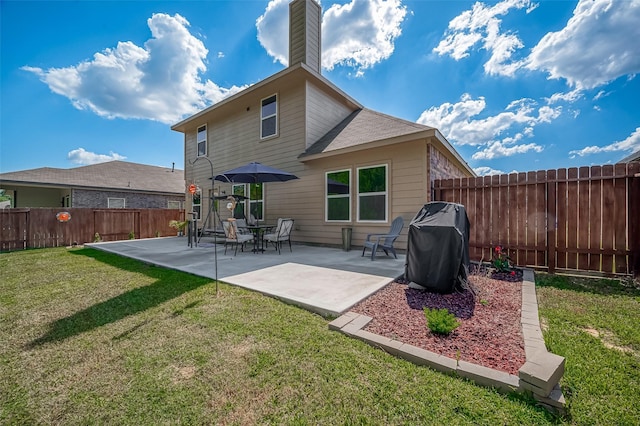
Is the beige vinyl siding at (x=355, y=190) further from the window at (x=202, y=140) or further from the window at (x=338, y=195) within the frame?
the window at (x=202, y=140)

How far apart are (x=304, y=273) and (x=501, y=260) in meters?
3.68

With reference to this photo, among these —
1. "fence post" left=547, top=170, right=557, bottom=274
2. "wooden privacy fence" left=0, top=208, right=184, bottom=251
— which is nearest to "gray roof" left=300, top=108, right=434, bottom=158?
"fence post" left=547, top=170, right=557, bottom=274

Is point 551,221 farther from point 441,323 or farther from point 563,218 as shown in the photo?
point 441,323

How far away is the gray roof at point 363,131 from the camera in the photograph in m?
6.91

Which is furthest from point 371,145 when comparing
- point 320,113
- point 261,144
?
point 261,144

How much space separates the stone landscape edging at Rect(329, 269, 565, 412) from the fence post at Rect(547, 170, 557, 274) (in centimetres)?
288

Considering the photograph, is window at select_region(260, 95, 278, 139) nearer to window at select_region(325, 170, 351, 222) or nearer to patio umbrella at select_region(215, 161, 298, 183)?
patio umbrella at select_region(215, 161, 298, 183)

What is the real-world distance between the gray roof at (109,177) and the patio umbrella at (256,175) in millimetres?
11486

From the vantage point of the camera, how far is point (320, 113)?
922 cm

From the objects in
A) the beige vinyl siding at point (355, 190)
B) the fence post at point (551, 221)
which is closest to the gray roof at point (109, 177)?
the beige vinyl siding at point (355, 190)

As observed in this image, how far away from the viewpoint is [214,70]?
1115cm

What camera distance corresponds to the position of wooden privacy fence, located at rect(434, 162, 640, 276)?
4.33 m

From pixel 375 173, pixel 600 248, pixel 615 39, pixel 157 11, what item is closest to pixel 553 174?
pixel 600 248

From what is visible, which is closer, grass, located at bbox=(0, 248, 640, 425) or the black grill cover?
grass, located at bbox=(0, 248, 640, 425)
